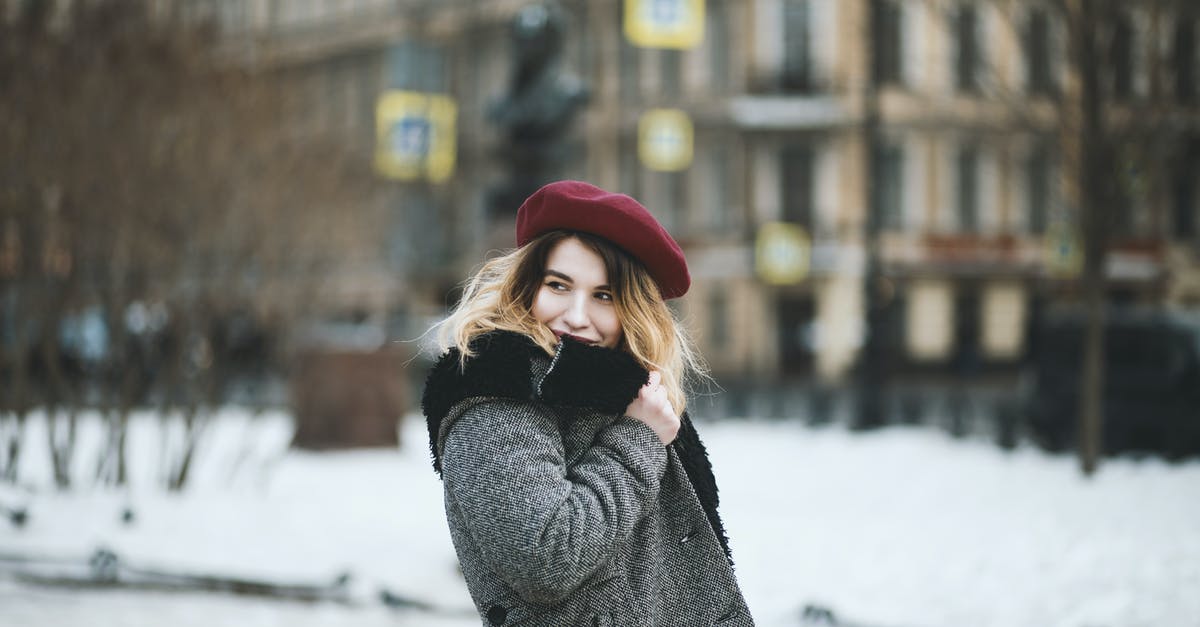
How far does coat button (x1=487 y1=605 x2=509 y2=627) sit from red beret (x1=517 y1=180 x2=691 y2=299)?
680 mm

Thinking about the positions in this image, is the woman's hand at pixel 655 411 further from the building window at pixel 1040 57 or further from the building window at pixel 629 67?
the building window at pixel 629 67

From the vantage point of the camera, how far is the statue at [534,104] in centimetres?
774

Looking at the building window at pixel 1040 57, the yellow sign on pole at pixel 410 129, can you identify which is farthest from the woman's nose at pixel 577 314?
the yellow sign on pole at pixel 410 129

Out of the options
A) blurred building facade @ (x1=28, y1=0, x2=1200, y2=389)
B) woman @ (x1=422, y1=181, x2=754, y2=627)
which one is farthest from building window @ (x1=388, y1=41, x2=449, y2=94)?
blurred building facade @ (x1=28, y1=0, x2=1200, y2=389)

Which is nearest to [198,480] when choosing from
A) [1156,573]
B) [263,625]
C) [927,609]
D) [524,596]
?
[263,625]

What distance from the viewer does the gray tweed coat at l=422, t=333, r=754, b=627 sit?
206cm

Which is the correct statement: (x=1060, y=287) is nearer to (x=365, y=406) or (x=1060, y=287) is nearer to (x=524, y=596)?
(x=365, y=406)

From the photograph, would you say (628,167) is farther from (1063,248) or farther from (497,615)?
(497,615)

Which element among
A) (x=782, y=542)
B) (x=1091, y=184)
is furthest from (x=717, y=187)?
(x=782, y=542)

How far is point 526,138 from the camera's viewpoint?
781 centimetres

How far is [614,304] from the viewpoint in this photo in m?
2.34

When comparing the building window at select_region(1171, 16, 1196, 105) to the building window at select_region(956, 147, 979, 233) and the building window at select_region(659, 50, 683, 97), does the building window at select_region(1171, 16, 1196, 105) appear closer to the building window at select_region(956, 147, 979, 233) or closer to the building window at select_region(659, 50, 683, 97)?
the building window at select_region(956, 147, 979, 233)

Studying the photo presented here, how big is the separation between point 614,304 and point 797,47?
1401 inches

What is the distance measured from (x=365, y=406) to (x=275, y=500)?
4569 millimetres
